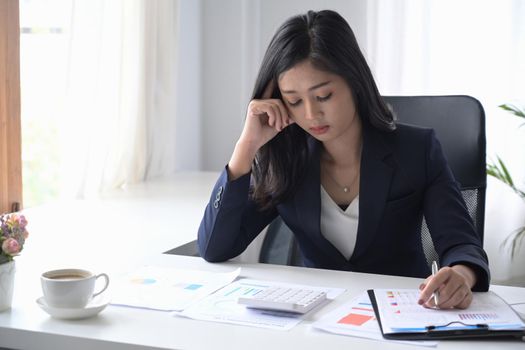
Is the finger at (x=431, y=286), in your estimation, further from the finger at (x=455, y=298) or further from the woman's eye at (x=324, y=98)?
the woman's eye at (x=324, y=98)

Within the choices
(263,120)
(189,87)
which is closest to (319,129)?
(263,120)

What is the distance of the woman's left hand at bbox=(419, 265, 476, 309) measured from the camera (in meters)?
1.29

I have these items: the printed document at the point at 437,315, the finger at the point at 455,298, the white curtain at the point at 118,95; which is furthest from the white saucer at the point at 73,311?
the white curtain at the point at 118,95

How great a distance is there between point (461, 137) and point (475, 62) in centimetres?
167

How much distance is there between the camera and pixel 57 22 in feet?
10.2

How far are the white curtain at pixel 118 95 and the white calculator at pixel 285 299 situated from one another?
1678mm

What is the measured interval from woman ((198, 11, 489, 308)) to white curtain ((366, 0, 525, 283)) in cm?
180

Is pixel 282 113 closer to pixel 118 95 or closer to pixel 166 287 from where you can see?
pixel 166 287

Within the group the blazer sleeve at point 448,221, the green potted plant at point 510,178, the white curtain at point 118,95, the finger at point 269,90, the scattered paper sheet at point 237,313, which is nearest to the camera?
the scattered paper sheet at point 237,313

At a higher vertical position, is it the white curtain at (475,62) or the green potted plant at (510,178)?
the white curtain at (475,62)

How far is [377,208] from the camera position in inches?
66.9

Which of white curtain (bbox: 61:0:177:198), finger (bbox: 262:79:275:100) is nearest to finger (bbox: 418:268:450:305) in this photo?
finger (bbox: 262:79:275:100)

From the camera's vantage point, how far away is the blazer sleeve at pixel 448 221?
58.0 inches

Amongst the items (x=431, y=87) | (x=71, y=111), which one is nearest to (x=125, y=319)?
(x=71, y=111)
